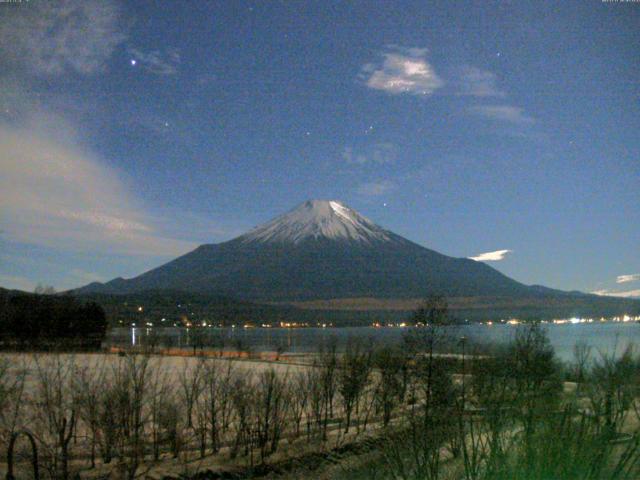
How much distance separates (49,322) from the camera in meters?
50.8

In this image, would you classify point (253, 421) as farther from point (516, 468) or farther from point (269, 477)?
point (516, 468)

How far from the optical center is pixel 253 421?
60.0 ft

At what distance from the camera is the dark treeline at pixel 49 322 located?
4899 cm

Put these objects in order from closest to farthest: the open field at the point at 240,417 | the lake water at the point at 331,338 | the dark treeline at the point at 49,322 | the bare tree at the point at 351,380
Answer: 1. the open field at the point at 240,417
2. the bare tree at the point at 351,380
3. the lake water at the point at 331,338
4. the dark treeline at the point at 49,322

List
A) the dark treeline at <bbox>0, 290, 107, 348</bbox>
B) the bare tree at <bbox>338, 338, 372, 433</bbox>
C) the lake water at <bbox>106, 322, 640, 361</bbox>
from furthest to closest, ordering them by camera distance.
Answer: the dark treeline at <bbox>0, 290, 107, 348</bbox>, the lake water at <bbox>106, 322, 640, 361</bbox>, the bare tree at <bbox>338, 338, 372, 433</bbox>

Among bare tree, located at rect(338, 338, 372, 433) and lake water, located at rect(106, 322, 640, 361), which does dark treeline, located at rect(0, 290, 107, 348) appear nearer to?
lake water, located at rect(106, 322, 640, 361)

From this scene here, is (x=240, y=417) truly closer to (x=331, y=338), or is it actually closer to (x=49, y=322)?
(x=331, y=338)

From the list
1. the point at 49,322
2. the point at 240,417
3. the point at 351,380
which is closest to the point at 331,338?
the point at 351,380

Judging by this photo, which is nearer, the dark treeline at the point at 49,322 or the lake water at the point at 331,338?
the lake water at the point at 331,338

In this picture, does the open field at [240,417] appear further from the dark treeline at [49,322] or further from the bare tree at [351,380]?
the dark treeline at [49,322]

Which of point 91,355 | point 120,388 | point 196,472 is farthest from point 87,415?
point 91,355

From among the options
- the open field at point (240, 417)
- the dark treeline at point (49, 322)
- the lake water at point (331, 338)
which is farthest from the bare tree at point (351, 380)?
the dark treeline at point (49, 322)

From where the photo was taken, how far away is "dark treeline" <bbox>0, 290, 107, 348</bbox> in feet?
161

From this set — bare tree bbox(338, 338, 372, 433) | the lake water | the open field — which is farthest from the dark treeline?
the open field
